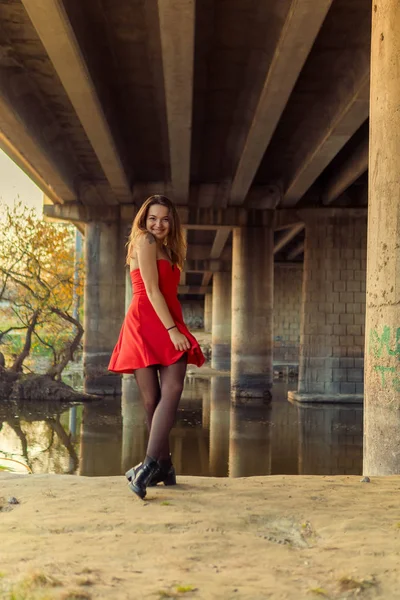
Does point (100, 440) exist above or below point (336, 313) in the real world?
below

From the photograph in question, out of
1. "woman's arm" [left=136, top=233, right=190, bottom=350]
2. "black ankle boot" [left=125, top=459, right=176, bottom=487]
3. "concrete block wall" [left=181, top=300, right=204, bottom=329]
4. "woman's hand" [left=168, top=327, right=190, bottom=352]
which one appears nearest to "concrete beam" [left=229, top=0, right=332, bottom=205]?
"woman's arm" [left=136, top=233, right=190, bottom=350]

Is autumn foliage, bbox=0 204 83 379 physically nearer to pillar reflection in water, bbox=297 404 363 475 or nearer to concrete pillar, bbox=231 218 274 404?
concrete pillar, bbox=231 218 274 404

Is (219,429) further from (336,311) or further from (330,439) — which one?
(336,311)

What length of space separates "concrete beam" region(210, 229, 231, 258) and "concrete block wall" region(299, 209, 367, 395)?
19.1 ft

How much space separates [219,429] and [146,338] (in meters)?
10.0

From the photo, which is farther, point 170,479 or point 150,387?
point 170,479

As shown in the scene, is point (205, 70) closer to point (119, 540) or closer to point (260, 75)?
point (260, 75)

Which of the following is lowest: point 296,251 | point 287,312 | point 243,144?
point 287,312

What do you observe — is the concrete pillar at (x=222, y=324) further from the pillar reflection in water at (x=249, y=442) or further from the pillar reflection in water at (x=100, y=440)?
the pillar reflection in water at (x=100, y=440)

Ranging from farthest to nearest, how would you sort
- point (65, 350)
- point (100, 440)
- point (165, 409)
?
1. point (65, 350)
2. point (100, 440)
3. point (165, 409)

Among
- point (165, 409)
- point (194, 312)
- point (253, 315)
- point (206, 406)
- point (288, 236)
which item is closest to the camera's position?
point (165, 409)

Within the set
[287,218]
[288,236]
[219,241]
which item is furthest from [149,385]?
[219,241]

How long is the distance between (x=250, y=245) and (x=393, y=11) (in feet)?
50.9

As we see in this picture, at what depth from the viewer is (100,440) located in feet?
40.6
